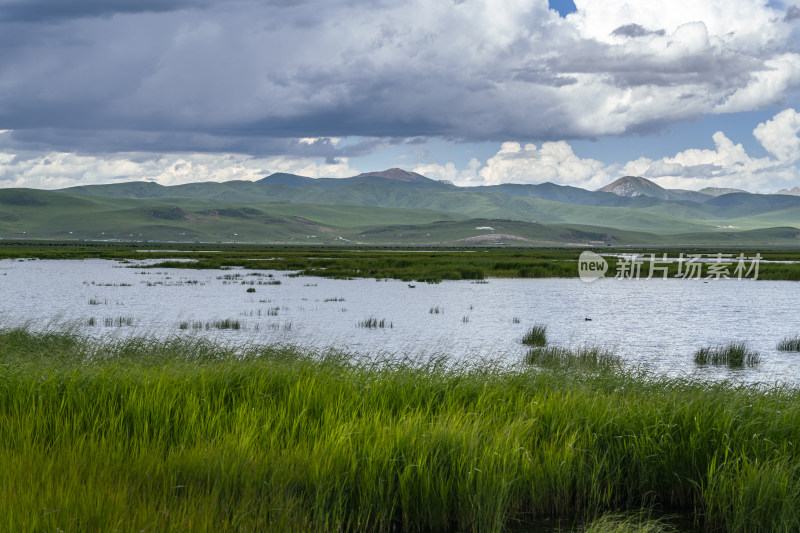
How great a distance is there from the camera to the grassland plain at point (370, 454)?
801cm

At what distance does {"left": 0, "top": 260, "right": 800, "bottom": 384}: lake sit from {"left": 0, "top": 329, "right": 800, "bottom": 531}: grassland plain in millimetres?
5357

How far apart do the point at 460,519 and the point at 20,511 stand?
5.04 meters

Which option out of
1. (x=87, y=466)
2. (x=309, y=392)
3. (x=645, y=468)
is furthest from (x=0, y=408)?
(x=645, y=468)

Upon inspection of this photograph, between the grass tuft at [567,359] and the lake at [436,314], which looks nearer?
the grass tuft at [567,359]

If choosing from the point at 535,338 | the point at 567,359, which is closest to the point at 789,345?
the point at 535,338

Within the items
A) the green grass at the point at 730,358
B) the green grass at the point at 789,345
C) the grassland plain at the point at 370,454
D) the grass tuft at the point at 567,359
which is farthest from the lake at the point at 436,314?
the grassland plain at the point at 370,454

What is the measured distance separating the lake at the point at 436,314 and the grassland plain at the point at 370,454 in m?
5.36

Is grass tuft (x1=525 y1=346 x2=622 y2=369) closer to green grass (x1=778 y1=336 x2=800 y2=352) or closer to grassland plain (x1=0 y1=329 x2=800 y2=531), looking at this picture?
grassland plain (x1=0 y1=329 x2=800 y2=531)

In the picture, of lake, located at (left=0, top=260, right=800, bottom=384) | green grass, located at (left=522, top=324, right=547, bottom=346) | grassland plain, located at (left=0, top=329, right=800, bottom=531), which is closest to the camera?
grassland plain, located at (left=0, top=329, right=800, bottom=531)

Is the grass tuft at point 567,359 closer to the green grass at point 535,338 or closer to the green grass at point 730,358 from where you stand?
the green grass at point 535,338

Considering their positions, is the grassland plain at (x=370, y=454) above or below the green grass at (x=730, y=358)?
above

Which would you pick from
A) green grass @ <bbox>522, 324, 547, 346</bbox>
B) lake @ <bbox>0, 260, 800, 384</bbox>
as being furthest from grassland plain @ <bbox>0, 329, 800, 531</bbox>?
green grass @ <bbox>522, 324, 547, 346</bbox>

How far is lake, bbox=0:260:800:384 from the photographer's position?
27.2 metres

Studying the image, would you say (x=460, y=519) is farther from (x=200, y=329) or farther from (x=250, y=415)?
(x=200, y=329)
